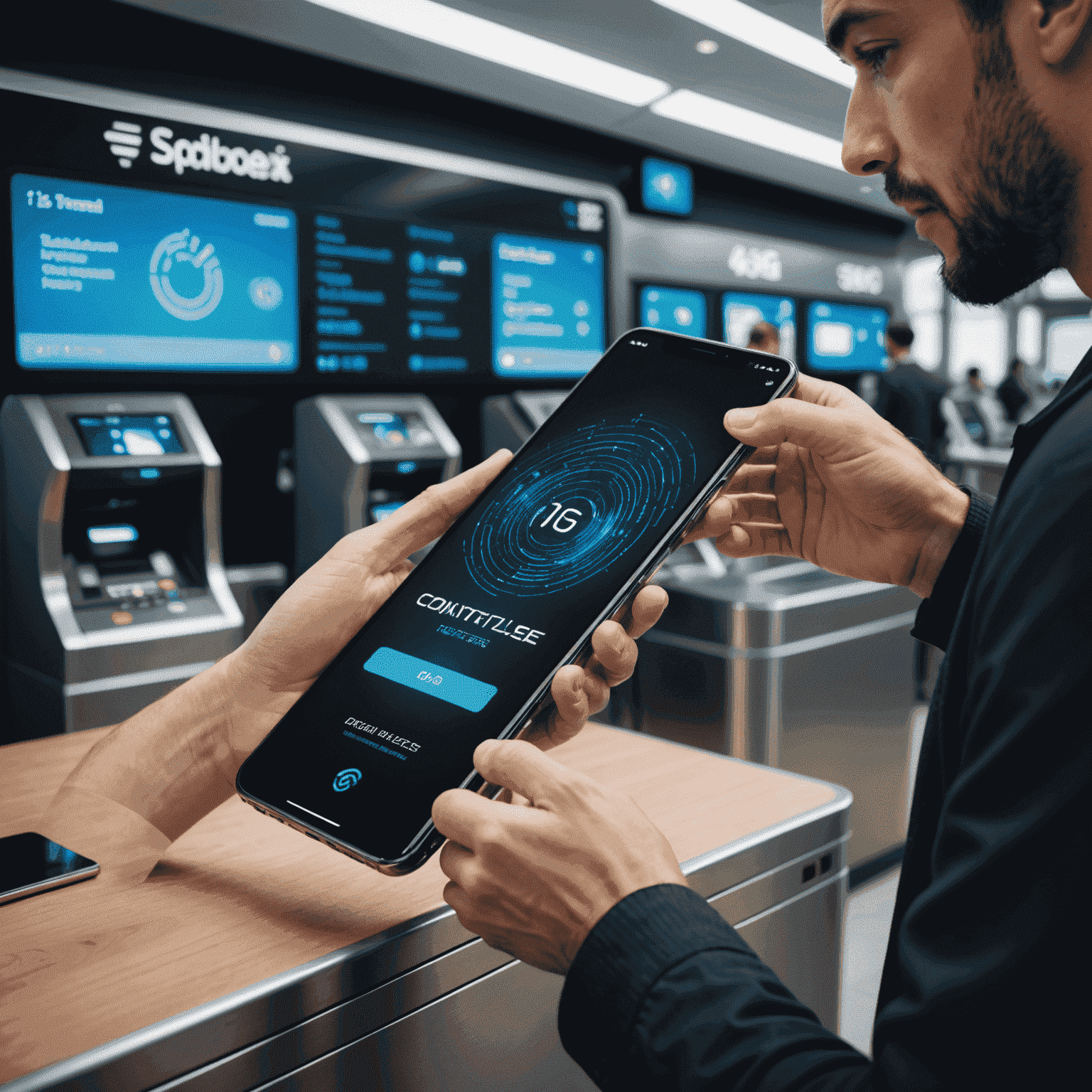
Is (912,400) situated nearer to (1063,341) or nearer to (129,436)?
(129,436)

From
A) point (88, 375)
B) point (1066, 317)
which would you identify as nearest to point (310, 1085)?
point (88, 375)

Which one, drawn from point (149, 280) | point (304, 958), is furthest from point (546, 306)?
point (304, 958)

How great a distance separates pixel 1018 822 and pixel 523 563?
1.56 feet

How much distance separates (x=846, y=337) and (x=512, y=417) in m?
4.10

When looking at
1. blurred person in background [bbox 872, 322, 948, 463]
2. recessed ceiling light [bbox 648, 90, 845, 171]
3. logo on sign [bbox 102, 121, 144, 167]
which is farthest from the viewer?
blurred person in background [bbox 872, 322, 948, 463]

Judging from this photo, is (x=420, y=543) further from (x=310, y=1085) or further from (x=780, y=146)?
(x=780, y=146)

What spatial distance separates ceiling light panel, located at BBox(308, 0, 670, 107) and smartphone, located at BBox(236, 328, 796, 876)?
277 cm

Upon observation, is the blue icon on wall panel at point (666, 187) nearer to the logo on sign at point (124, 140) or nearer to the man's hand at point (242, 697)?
the logo on sign at point (124, 140)

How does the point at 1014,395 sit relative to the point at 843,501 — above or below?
above

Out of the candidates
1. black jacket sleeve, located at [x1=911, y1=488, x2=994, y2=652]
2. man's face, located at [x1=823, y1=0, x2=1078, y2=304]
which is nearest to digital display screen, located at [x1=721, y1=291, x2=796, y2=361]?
black jacket sleeve, located at [x1=911, y1=488, x2=994, y2=652]

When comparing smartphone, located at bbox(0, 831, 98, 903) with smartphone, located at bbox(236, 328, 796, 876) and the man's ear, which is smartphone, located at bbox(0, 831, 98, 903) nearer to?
smartphone, located at bbox(236, 328, 796, 876)

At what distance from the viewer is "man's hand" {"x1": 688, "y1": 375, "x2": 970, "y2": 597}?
3.50 feet

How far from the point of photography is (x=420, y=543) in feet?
3.32

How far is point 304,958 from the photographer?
73 cm
